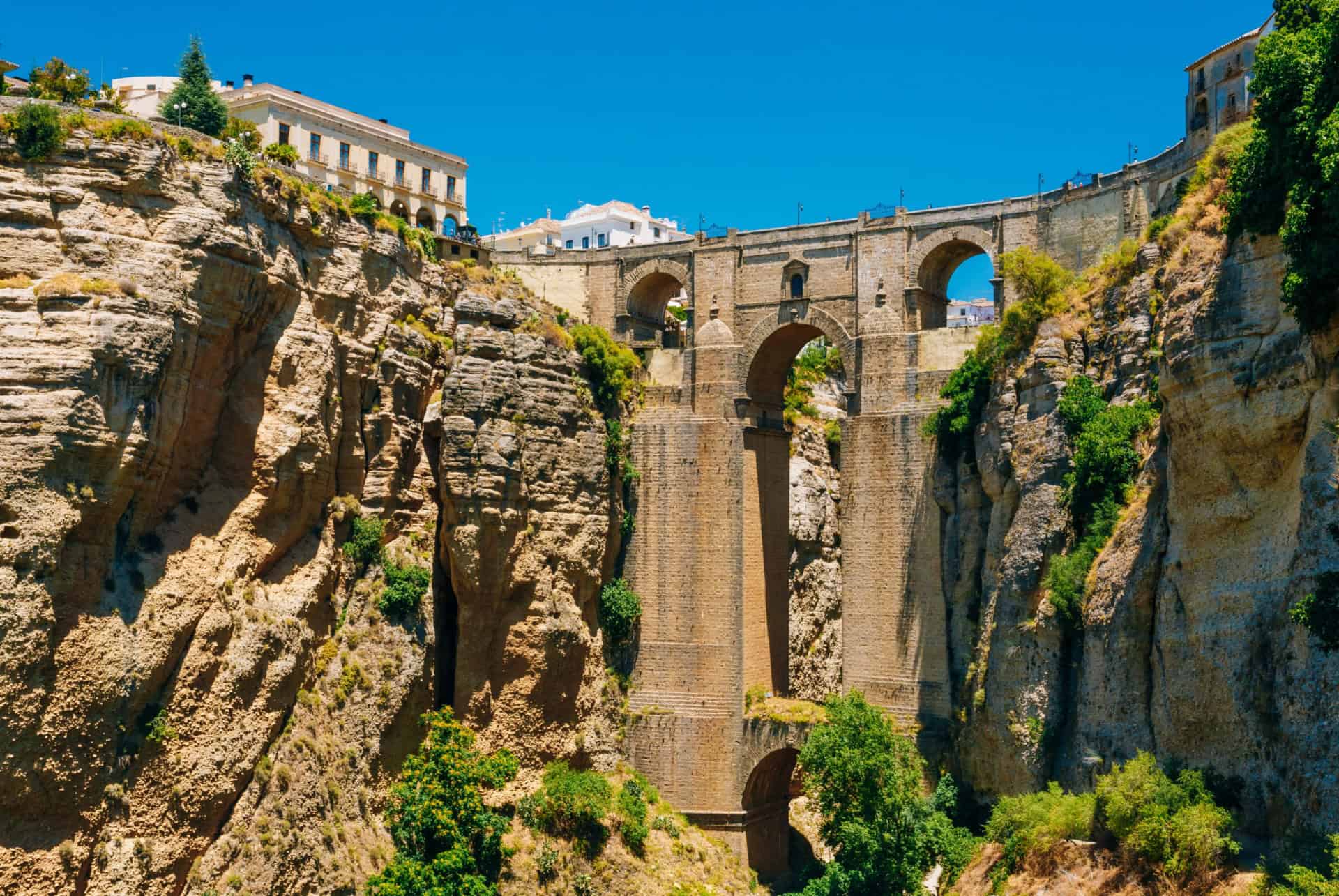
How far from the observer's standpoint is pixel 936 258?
4478 centimetres

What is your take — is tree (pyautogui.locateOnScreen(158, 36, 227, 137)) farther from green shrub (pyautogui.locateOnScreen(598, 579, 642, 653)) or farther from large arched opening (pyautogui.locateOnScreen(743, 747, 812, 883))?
large arched opening (pyautogui.locateOnScreen(743, 747, 812, 883))

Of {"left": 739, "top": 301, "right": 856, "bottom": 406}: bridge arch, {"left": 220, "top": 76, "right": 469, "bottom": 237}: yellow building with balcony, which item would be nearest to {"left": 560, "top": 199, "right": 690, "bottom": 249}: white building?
{"left": 220, "top": 76, "right": 469, "bottom": 237}: yellow building with balcony

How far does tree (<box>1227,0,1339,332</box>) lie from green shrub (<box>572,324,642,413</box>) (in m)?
20.0

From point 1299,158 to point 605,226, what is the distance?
187ft

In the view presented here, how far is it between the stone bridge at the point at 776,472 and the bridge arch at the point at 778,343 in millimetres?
69

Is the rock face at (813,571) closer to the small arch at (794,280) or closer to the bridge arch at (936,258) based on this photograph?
the small arch at (794,280)

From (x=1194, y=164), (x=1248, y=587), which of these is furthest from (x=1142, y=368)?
(x=1248, y=587)

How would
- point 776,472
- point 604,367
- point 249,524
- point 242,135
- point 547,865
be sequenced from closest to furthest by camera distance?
point 249,524 → point 547,865 → point 242,135 → point 604,367 → point 776,472

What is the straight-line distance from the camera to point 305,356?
39.6 metres

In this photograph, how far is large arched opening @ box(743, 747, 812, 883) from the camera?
143ft

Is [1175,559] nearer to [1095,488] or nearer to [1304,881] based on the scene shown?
Answer: [1095,488]

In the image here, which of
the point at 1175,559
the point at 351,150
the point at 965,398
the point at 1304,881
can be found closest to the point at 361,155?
the point at 351,150

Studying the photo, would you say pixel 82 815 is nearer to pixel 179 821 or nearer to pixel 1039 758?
pixel 179 821

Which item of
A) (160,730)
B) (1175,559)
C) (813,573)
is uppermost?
(813,573)
